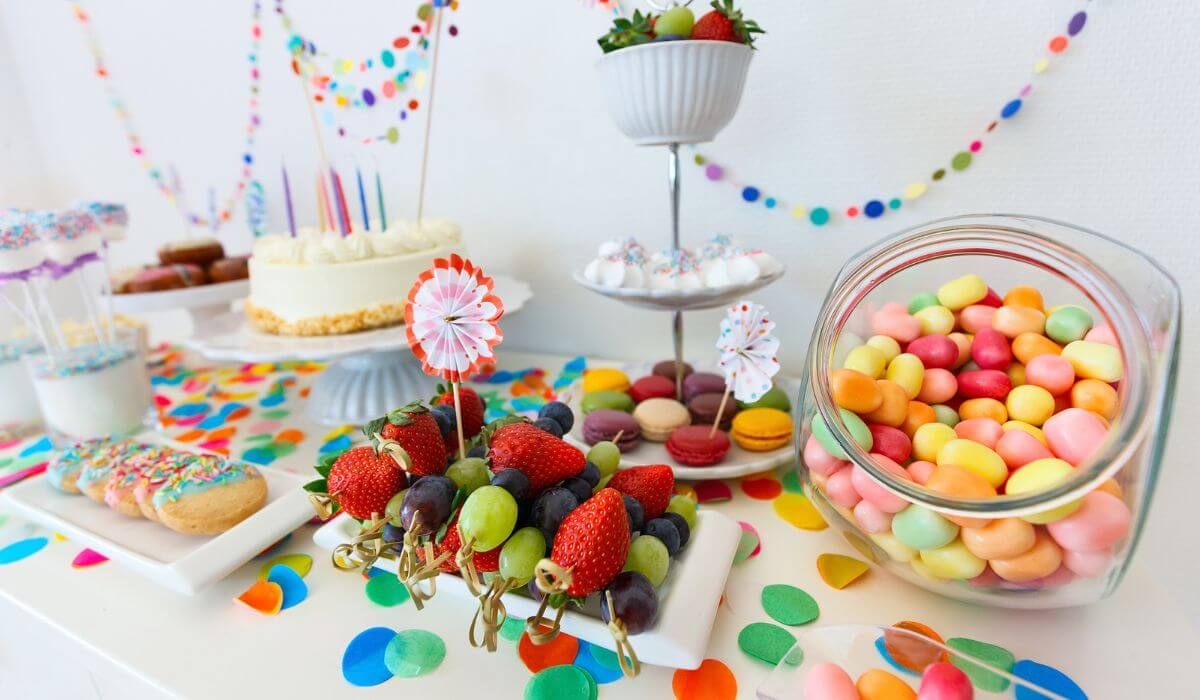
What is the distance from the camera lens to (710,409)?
0.88 meters

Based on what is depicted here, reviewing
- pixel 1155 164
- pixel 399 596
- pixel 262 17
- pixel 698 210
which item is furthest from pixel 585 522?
pixel 262 17

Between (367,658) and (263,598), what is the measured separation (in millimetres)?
163

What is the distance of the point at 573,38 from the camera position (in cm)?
110

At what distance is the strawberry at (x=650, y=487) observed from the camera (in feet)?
1.95

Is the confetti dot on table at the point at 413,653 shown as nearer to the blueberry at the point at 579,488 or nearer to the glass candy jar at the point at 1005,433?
the blueberry at the point at 579,488

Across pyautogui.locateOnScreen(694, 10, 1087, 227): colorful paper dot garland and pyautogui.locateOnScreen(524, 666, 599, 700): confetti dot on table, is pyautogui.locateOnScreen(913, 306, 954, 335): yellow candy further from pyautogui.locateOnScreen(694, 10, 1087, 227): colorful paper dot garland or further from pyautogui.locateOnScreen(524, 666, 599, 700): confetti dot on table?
pyautogui.locateOnScreen(524, 666, 599, 700): confetti dot on table

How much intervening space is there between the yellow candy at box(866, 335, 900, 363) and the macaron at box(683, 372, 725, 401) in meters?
0.29

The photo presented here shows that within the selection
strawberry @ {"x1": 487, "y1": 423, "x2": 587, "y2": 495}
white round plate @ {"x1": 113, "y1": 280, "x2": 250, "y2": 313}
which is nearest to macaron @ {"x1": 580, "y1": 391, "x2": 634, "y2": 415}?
strawberry @ {"x1": 487, "y1": 423, "x2": 587, "y2": 495}

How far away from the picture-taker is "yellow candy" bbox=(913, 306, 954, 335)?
2.22 feet

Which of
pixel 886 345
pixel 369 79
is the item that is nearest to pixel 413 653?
pixel 886 345

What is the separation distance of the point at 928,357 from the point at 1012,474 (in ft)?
0.55

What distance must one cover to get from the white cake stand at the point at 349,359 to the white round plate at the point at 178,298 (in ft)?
0.52

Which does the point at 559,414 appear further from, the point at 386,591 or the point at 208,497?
the point at 208,497

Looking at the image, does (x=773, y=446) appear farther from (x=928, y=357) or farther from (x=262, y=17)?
(x=262, y=17)
